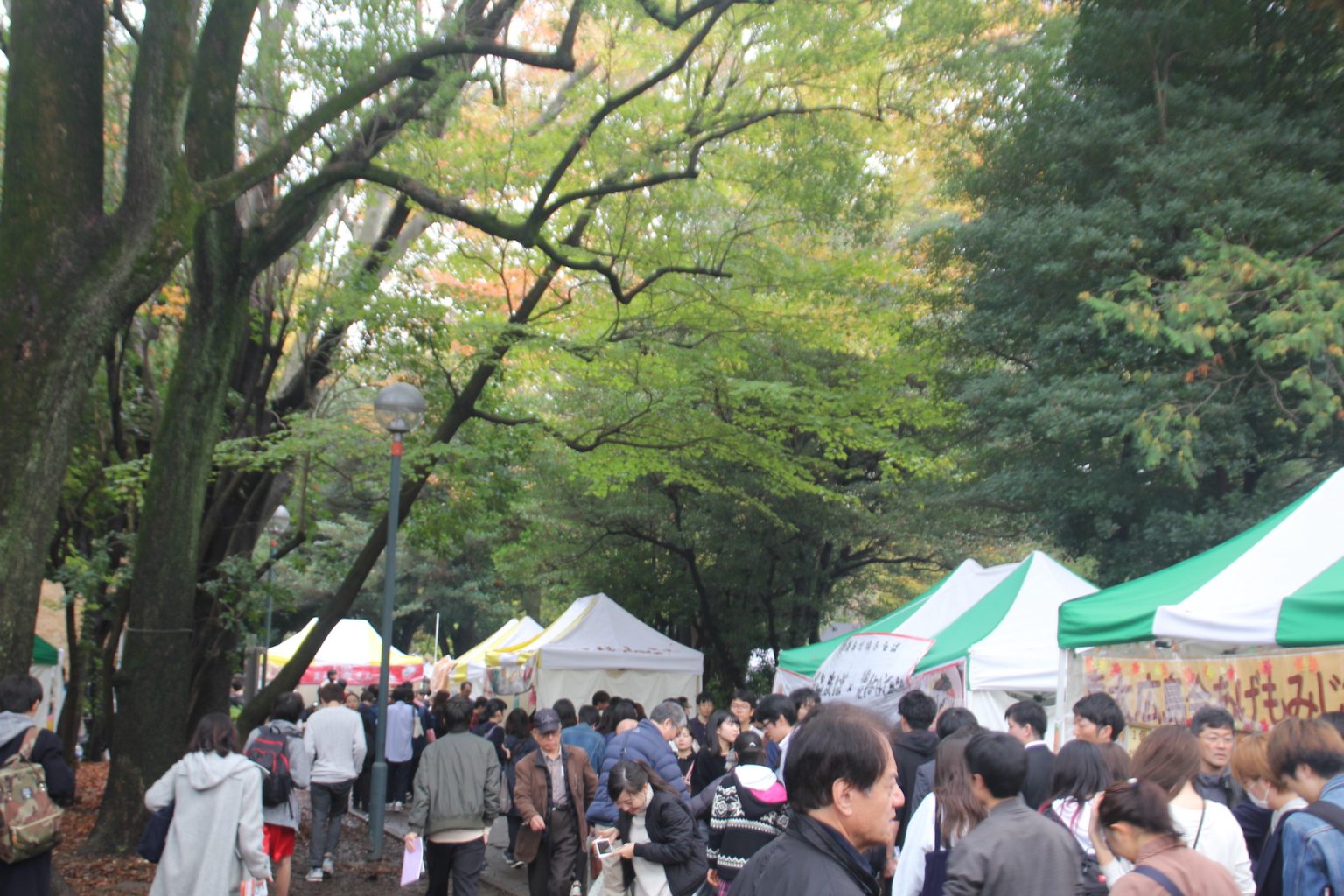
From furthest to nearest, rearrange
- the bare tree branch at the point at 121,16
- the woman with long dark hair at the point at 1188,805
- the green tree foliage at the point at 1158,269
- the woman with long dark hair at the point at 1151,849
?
the green tree foliage at the point at 1158,269, the bare tree branch at the point at 121,16, the woman with long dark hair at the point at 1188,805, the woman with long dark hair at the point at 1151,849

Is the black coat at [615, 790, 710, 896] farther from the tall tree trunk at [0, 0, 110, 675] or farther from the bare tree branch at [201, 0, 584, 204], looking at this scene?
the bare tree branch at [201, 0, 584, 204]

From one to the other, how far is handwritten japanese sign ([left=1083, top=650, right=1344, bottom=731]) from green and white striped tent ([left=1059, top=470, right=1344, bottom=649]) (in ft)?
1.83

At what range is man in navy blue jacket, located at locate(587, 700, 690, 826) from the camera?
6.81 meters

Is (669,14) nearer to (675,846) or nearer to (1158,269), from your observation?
(675,846)

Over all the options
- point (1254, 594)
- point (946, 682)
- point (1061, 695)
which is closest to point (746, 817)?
point (1254, 594)

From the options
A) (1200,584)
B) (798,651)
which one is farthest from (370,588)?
(1200,584)

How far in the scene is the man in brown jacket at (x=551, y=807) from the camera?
812 cm

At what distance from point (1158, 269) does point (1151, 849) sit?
1151 cm

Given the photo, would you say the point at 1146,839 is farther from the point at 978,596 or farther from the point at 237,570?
the point at 237,570

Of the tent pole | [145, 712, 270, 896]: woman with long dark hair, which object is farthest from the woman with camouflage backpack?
the tent pole

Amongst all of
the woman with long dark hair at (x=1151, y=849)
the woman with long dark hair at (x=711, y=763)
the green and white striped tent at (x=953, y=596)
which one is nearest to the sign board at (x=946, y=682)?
the green and white striped tent at (x=953, y=596)

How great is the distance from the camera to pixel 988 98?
16.2 meters

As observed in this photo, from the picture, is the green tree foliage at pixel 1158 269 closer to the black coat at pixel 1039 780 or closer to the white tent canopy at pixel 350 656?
the black coat at pixel 1039 780

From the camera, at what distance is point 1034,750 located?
569 centimetres
